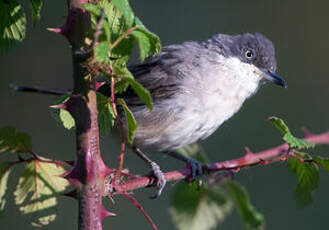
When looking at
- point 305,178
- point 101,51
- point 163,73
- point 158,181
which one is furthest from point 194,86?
point 101,51

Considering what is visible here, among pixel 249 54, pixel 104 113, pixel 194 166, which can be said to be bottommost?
pixel 194 166

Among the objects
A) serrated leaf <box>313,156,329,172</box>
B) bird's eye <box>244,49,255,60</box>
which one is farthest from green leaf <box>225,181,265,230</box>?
bird's eye <box>244,49,255,60</box>

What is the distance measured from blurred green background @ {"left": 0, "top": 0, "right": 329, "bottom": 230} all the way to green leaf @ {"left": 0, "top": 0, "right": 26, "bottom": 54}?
11.2 feet

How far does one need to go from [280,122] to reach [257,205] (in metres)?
4.26

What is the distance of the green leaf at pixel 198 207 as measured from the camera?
249 centimetres

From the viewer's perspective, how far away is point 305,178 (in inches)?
76.4

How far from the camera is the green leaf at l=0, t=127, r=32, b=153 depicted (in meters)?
1.54

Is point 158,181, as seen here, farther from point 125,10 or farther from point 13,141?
point 125,10

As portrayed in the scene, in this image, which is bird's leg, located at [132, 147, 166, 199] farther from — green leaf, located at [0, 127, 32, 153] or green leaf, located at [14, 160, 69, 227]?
green leaf, located at [0, 127, 32, 153]

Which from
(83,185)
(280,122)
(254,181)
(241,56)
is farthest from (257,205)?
(83,185)

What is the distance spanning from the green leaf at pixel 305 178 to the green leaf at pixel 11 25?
3.90ft

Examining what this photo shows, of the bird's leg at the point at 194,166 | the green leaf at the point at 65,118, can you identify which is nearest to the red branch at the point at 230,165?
the bird's leg at the point at 194,166

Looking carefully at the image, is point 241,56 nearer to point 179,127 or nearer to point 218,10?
point 179,127

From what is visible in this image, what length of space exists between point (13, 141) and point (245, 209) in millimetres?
1281
